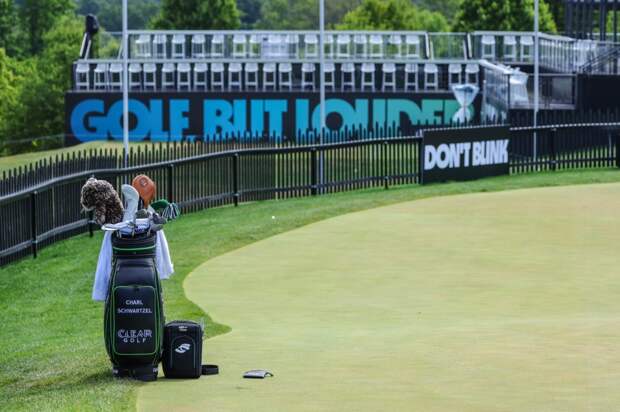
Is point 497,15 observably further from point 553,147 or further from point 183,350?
point 183,350

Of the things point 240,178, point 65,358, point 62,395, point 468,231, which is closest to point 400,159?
point 240,178

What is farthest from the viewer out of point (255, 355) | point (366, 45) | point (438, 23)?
point (438, 23)

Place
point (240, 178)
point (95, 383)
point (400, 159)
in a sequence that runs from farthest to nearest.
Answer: point (400, 159)
point (240, 178)
point (95, 383)

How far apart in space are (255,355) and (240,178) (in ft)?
56.7

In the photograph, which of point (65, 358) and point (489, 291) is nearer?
point (65, 358)

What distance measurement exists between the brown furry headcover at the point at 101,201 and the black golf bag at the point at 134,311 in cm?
44

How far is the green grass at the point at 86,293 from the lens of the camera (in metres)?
12.7

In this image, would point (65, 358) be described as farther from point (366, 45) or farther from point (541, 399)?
point (366, 45)

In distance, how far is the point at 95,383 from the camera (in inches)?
500

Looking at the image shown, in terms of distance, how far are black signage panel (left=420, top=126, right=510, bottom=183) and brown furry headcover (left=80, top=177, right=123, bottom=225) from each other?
20509 mm

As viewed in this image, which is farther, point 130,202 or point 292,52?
point 292,52

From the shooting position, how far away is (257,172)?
31594 millimetres

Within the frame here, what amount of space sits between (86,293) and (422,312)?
4.73 meters

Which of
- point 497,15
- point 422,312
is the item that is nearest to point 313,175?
point 422,312
